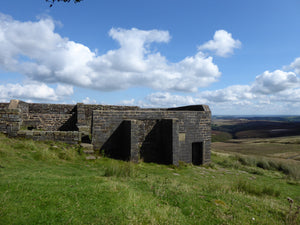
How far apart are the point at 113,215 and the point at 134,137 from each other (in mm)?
6630

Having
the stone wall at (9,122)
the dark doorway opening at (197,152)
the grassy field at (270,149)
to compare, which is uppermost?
the stone wall at (9,122)

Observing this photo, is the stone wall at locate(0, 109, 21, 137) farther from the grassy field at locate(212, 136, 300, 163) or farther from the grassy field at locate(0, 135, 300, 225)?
the grassy field at locate(212, 136, 300, 163)

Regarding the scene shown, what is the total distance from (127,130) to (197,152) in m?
5.93

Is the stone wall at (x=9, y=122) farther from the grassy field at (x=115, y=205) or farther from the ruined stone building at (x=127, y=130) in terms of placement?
the grassy field at (x=115, y=205)

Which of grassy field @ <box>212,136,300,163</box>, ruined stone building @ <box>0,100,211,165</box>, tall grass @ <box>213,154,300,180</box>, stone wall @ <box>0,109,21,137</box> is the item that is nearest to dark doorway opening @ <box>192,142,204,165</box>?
ruined stone building @ <box>0,100,211,165</box>

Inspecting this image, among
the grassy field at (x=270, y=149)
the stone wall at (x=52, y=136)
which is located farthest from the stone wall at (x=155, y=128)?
the grassy field at (x=270, y=149)

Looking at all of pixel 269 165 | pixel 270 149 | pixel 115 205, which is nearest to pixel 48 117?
pixel 115 205

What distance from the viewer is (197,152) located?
43.1ft

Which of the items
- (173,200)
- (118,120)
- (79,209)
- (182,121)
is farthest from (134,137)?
(79,209)

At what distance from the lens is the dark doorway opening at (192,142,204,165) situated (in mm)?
12951

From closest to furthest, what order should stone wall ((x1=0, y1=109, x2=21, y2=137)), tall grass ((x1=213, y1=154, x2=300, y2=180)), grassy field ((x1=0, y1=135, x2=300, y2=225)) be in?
grassy field ((x1=0, y1=135, x2=300, y2=225))
stone wall ((x1=0, y1=109, x2=21, y2=137))
tall grass ((x1=213, y1=154, x2=300, y2=180))

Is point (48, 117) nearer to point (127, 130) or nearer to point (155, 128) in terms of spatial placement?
point (127, 130)

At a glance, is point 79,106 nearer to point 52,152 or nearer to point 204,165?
point 52,152

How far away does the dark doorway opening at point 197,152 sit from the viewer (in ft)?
42.5
